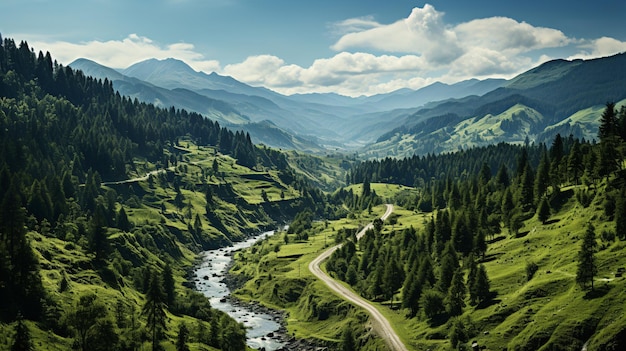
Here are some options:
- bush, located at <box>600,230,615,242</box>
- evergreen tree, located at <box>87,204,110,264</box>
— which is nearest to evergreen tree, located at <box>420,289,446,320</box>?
bush, located at <box>600,230,615,242</box>

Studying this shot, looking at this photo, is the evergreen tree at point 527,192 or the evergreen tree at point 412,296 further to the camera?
the evergreen tree at point 527,192

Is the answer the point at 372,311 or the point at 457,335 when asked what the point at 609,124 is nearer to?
the point at 457,335

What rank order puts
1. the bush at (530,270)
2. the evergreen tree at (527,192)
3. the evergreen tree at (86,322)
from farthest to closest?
the evergreen tree at (527,192) < the bush at (530,270) < the evergreen tree at (86,322)

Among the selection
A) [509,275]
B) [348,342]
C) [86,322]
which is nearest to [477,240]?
[509,275]

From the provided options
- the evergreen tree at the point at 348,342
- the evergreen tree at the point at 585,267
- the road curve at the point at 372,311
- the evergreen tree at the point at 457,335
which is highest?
the evergreen tree at the point at 585,267

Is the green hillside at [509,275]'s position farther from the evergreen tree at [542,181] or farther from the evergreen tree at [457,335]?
the evergreen tree at [542,181]

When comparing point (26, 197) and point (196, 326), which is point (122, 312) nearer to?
point (196, 326)

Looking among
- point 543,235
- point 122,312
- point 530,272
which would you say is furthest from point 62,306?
point 543,235

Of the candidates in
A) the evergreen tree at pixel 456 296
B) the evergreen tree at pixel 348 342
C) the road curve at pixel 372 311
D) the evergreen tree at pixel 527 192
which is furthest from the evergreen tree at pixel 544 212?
the evergreen tree at pixel 348 342

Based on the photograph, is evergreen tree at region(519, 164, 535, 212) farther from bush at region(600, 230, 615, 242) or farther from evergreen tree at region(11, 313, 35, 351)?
evergreen tree at region(11, 313, 35, 351)
